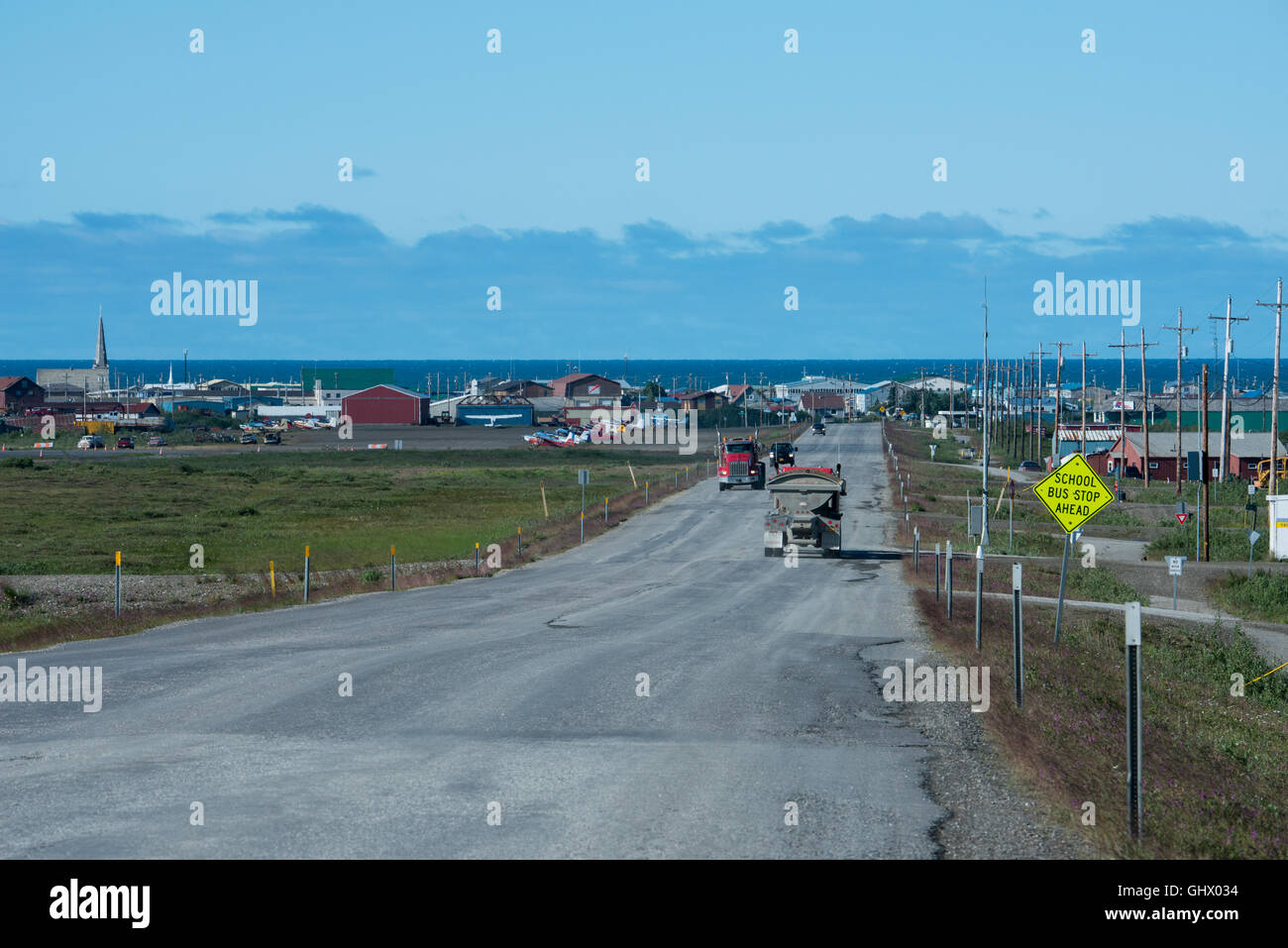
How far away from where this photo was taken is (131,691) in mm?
16984

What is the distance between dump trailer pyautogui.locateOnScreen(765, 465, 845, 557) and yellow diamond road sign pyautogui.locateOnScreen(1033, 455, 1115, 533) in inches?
783

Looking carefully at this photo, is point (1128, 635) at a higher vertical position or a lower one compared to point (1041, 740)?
higher

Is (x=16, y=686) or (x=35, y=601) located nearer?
(x=16, y=686)

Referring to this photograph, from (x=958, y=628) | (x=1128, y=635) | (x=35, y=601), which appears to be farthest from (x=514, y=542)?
(x=1128, y=635)

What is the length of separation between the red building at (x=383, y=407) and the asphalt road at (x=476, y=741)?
447 ft

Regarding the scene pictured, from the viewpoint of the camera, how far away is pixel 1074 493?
20.8 metres

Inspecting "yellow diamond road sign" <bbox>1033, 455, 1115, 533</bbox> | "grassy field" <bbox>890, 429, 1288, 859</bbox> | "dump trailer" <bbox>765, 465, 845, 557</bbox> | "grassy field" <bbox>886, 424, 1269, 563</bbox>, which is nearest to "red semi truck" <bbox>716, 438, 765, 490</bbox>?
"grassy field" <bbox>886, 424, 1269, 563</bbox>

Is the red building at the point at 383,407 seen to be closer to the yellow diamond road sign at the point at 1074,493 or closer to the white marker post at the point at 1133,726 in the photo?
the yellow diamond road sign at the point at 1074,493

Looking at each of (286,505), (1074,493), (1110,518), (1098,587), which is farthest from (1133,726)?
(286,505)

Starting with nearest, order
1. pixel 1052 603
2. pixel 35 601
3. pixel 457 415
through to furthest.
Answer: pixel 35 601
pixel 1052 603
pixel 457 415

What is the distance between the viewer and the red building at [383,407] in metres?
161

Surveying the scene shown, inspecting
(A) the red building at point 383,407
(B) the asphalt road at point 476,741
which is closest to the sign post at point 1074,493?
(B) the asphalt road at point 476,741
